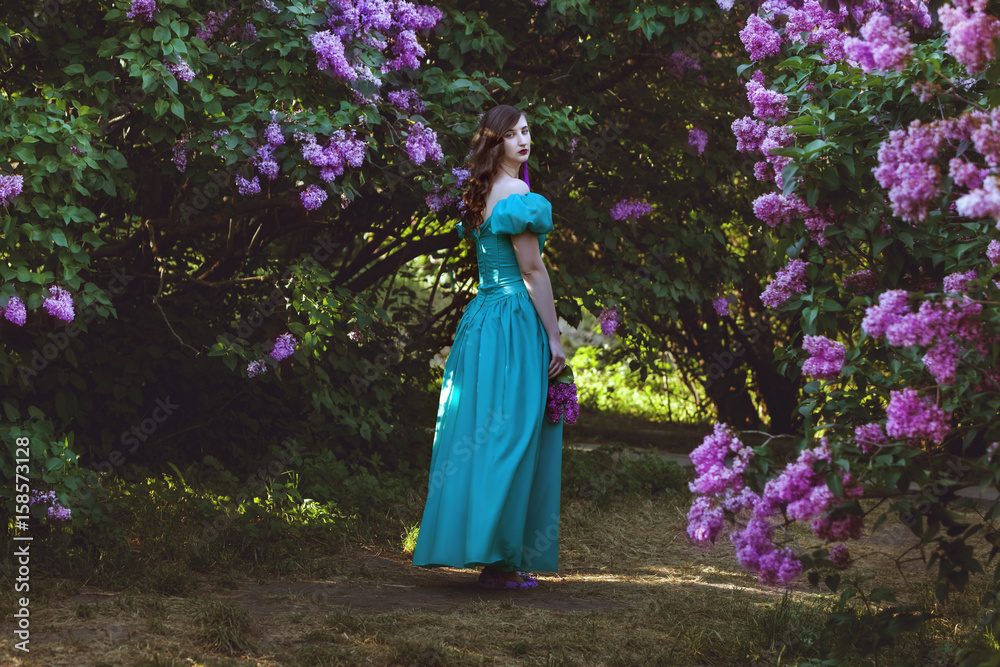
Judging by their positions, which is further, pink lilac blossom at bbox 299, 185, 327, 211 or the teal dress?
pink lilac blossom at bbox 299, 185, 327, 211

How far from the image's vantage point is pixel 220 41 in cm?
393

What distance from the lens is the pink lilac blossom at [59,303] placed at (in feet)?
10.3

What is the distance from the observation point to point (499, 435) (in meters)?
3.49

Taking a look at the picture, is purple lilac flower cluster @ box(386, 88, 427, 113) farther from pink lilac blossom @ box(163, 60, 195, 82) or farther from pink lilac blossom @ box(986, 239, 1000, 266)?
pink lilac blossom @ box(986, 239, 1000, 266)

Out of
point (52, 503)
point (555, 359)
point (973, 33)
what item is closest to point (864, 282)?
point (973, 33)

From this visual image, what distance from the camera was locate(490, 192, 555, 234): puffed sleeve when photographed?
11.5ft

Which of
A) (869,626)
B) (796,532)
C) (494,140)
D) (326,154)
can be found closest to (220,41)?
(326,154)

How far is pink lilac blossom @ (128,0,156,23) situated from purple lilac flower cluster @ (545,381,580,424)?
2.01 metres

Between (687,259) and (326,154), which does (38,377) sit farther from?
(687,259)

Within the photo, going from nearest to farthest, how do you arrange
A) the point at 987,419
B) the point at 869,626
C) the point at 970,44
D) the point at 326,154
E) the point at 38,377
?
the point at 970,44, the point at 987,419, the point at 869,626, the point at 326,154, the point at 38,377

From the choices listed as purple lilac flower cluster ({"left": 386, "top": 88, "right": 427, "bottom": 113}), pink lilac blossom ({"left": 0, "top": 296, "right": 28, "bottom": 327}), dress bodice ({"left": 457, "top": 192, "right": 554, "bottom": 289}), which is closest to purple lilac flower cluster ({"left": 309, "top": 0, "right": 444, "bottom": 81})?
purple lilac flower cluster ({"left": 386, "top": 88, "right": 427, "bottom": 113})

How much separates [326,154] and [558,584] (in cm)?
192

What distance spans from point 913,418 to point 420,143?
2.39 meters

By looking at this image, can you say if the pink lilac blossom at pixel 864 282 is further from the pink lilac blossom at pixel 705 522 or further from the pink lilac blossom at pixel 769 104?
the pink lilac blossom at pixel 705 522
